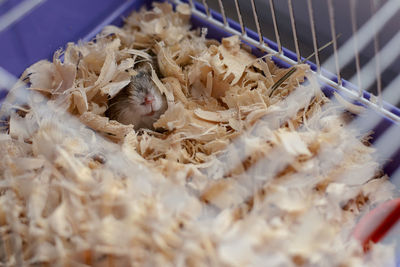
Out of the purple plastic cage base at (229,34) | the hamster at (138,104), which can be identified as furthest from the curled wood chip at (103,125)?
the purple plastic cage base at (229,34)

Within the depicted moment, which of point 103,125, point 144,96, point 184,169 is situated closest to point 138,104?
point 144,96

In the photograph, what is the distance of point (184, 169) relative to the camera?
1.02 m

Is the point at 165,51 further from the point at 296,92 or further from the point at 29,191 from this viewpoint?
the point at 29,191

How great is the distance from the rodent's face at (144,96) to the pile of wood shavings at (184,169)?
3 cm

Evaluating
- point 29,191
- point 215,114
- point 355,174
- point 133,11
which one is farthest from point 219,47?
point 29,191

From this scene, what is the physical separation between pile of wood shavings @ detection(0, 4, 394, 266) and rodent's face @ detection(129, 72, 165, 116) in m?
0.03

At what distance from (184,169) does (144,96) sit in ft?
1.01

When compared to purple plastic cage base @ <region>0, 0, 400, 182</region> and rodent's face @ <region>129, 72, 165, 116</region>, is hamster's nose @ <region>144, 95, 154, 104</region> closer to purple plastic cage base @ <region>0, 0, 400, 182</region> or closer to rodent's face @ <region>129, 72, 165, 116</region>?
rodent's face @ <region>129, 72, 165, 116</region>

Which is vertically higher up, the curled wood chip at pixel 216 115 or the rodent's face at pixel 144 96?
the rodent's face at pixel 144 96

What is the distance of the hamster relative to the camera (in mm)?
1240

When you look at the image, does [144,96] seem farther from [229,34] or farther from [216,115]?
[229,34]

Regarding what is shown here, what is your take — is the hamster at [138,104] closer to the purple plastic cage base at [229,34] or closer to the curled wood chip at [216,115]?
the curled wood chip at [216,115]

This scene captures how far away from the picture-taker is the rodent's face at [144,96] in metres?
1.24

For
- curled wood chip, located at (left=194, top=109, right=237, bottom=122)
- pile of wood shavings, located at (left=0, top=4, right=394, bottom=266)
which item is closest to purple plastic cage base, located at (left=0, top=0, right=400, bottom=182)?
pile of wood shavings, located at (left=0, top=4, right=394, bottom=266)
